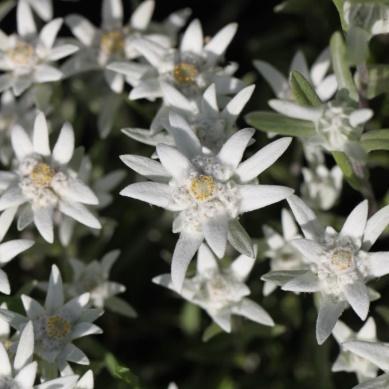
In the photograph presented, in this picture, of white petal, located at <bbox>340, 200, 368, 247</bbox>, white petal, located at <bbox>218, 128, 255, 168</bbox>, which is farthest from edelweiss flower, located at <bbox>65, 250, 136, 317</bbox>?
white petal, located at <bbox>340, 200, 368, 247</bbox>

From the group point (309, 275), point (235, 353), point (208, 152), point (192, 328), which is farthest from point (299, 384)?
point (208, 152)

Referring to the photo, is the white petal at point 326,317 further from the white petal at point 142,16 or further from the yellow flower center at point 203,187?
the white petal at point 142,16

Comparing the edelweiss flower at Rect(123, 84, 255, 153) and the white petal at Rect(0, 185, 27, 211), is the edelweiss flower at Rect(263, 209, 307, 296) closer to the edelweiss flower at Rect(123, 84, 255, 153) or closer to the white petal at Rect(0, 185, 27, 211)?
the edelweiss flower at Rect(123, 84, 255, 153)

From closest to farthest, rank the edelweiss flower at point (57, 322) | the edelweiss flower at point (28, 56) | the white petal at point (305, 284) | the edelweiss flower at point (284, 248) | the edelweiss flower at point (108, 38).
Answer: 1. the white petal at point (305, 284)
2. the edelweiss flower at point (57, 322)
3. the edelweiss flower at point (284, 248)
4. the edelweiss flower at point (28, 56)
5. the edelweiss flower at point (108, 38)

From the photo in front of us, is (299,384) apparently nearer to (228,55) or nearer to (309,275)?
(309,275)

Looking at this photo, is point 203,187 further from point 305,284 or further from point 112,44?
point 112,44

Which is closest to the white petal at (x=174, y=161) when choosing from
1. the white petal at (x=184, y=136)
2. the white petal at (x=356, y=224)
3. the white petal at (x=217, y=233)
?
the white petal at (x=184, y=136)

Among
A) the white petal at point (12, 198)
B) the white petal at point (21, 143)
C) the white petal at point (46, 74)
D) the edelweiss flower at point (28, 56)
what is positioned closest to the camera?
the white petal at point (12, 198)
